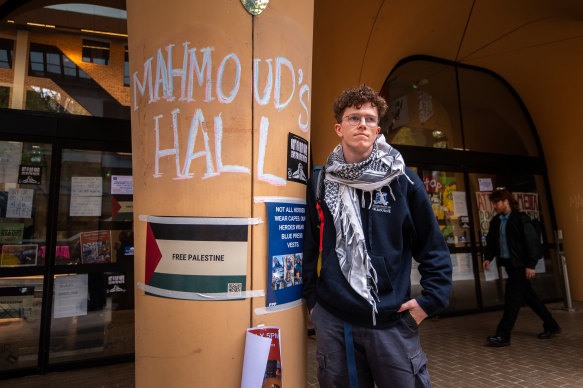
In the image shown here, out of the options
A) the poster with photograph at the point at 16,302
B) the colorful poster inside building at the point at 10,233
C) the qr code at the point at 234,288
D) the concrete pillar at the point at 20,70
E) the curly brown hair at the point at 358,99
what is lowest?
the poster with photograph at the point at 16,302

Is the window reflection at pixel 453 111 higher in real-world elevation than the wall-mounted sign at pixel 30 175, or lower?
higher

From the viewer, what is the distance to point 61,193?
436 cm

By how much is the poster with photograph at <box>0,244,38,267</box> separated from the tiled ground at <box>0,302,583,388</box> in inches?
48.5

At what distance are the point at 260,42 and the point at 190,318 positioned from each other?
1.62 metres

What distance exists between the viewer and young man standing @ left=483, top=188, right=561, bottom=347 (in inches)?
193

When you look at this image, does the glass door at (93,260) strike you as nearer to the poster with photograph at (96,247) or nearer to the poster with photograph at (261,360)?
the poster with photograph at (96,247)

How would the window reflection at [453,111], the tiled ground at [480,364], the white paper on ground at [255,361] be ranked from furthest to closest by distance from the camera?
1. the window reflection at [453,111]
2. the tiled ground at [480,364]
3. the white paper on ground at [255,361]

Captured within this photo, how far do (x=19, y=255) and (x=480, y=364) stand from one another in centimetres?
544

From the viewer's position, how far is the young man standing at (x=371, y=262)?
1.83 m

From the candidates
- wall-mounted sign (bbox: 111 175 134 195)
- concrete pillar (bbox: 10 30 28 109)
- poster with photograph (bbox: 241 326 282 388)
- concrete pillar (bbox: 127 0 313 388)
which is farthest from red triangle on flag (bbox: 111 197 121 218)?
poster with photograph (bbox: 241 326 282 388)

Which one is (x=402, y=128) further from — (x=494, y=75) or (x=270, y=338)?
(x=270, y=338)

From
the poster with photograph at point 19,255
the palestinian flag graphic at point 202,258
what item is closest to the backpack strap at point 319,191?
the palestinian flag graphic at point 202,258

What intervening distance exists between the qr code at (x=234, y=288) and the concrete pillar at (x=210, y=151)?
0.17ft

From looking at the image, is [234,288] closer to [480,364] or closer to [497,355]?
[480,364]
